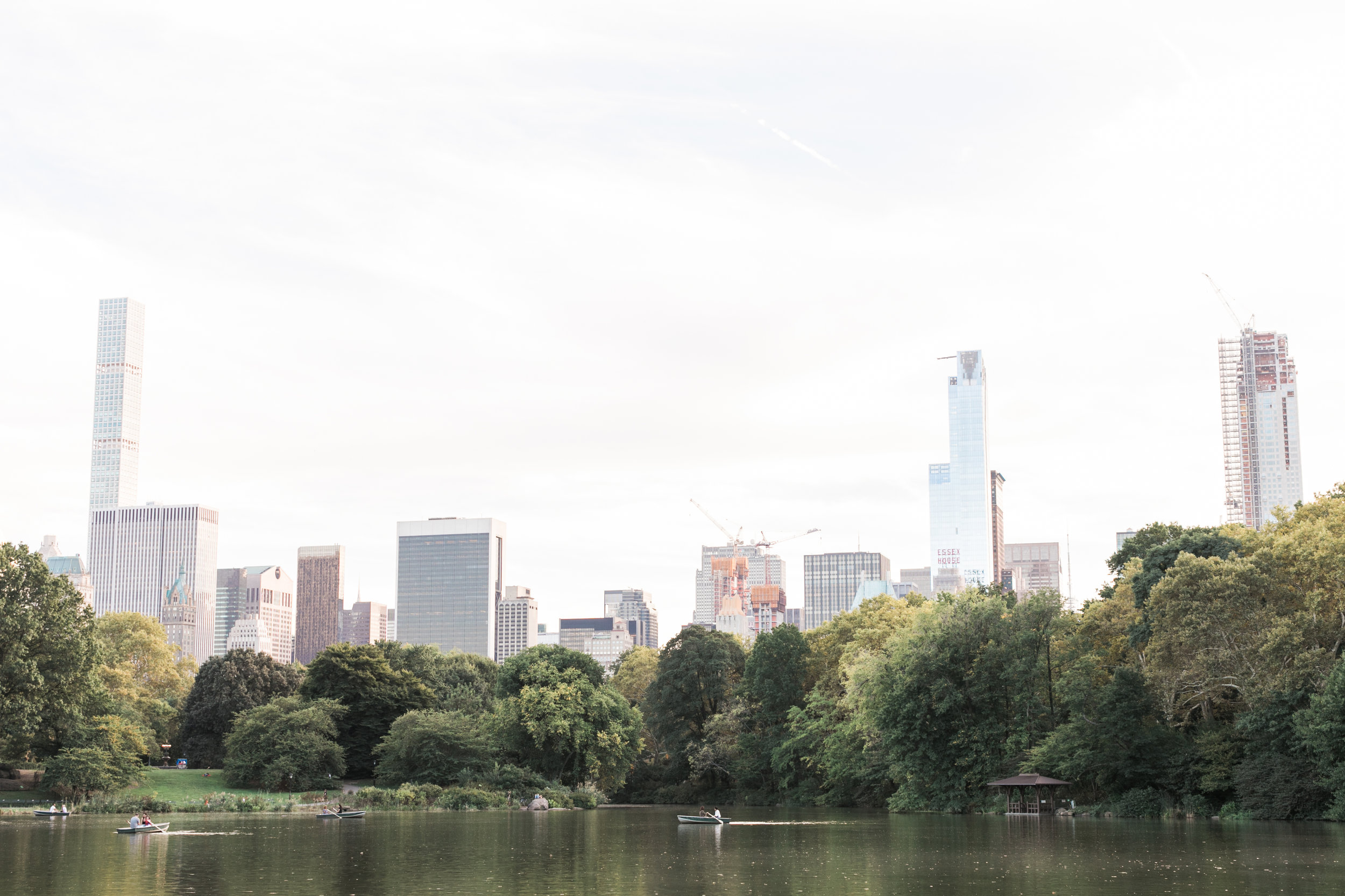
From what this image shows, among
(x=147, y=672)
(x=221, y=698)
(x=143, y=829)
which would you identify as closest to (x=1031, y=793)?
(x=143, y=829)

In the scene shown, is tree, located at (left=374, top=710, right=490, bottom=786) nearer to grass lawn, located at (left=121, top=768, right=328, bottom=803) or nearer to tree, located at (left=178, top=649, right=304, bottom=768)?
grass lawn, located at (left=121, top=768, right=328, bottom=803)

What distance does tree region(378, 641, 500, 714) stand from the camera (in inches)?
3450

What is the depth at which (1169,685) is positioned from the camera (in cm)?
5638

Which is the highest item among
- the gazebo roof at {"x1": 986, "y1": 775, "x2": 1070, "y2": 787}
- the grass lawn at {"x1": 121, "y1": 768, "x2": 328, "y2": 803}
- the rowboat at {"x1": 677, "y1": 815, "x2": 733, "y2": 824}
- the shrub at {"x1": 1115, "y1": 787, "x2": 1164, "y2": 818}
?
the gazebo roof at {"x1": 986, "y1": 775, "x2": 1070, "y2": 787}

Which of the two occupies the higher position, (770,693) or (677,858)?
(770,693)

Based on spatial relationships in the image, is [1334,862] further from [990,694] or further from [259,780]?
[259,780]

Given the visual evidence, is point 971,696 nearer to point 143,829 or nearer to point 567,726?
point 567,726

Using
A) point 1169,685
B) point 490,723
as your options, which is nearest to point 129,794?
point 490,723

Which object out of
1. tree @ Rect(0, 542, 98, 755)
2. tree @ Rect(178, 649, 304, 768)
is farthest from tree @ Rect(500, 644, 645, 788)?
tree @ Rect(0, 542, 98, 755)

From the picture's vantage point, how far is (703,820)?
55.4 meters

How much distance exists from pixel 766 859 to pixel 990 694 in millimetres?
33004

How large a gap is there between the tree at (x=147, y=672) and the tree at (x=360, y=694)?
1190cm

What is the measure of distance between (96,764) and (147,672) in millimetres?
50626

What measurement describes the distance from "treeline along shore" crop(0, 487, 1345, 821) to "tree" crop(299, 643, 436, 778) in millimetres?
154
